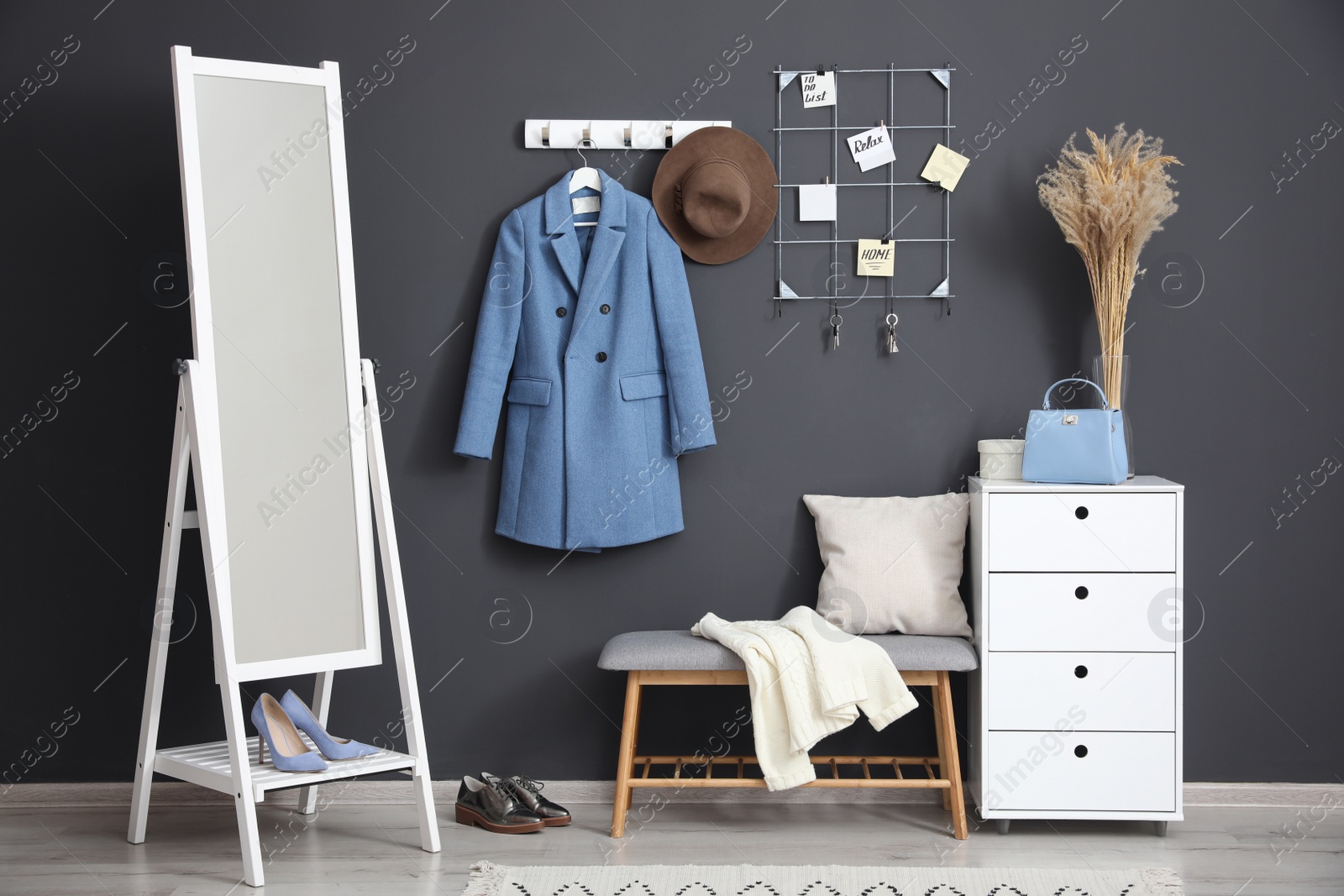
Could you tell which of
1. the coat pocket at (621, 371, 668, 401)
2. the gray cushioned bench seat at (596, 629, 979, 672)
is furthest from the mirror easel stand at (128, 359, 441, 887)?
the coat pocket at (621, 371, 668, 401)

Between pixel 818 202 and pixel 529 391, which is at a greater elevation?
pixel 818 202

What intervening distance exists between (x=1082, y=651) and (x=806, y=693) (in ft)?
2.14

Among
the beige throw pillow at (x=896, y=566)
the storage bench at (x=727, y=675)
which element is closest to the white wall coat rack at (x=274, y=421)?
the storage bench at (x=727, y=675)

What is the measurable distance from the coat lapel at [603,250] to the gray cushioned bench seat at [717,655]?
0.81 meters

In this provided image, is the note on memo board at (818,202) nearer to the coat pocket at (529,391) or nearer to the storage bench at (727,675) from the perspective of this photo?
the coat pocket at (529,391)

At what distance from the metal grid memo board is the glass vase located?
41 cm

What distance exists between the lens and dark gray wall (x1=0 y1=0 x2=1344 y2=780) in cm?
262

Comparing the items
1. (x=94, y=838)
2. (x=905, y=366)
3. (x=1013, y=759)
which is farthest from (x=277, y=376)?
(x=1013, y=759)

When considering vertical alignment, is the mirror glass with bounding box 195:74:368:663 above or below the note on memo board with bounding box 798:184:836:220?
below

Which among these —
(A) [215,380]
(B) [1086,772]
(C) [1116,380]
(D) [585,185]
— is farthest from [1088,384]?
(A) [215,380]

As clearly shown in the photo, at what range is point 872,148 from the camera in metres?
2.64

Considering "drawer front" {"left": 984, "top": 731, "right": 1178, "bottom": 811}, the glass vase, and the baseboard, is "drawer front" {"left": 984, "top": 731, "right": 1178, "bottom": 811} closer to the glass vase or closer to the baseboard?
the baseboard

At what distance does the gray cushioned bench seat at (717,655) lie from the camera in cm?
233

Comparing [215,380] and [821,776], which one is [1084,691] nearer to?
[821,776]
